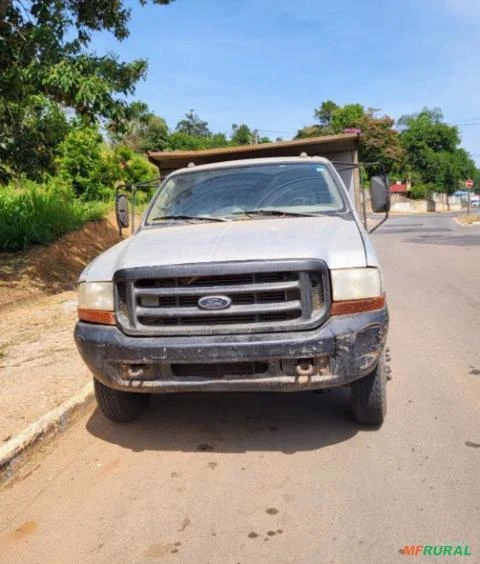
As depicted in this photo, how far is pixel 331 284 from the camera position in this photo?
344 centimetres

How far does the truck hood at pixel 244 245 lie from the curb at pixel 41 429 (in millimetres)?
1087

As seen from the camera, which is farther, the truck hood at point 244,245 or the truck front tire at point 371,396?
the truck front tire at point 371,396

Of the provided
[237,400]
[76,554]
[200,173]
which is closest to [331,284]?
[237,400]

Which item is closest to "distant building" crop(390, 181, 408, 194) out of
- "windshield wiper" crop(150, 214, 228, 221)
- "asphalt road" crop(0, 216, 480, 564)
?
"asphalt road" crop(0, 216, 480, 564)

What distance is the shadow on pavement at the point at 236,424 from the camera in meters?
3.89

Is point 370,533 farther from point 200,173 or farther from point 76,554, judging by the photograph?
point 200,173

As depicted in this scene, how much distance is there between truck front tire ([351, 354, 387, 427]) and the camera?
383cm

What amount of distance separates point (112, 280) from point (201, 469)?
1.29m

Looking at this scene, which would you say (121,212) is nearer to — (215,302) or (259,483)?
(215,302)

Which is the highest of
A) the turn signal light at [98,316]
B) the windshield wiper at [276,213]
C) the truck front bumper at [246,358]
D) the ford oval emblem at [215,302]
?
the windshield wiper at [276,213]

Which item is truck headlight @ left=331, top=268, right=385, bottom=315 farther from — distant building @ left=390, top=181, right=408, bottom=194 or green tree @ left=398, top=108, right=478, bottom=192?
green tree @ left=398, top=108, right=478, bottom=192

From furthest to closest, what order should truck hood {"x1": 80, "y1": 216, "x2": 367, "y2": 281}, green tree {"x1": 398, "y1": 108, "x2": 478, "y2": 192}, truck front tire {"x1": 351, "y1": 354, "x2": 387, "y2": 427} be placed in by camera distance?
green tree {"x1": 398, "y1": 108, "x2": 478, "y2": 192} → truck front tire {"x1": 351, "y1": 354, "x2": 387, "y2": 427} → truck hood {"x1": 80, "y1": 216, "x2": 367, "y2": 281}

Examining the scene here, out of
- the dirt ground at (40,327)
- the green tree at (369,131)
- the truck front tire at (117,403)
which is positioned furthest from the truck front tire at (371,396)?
the green tree at (369,131)

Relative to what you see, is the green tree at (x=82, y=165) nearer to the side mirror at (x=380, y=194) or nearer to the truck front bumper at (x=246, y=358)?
the side mirror at (x=380, y=194)
